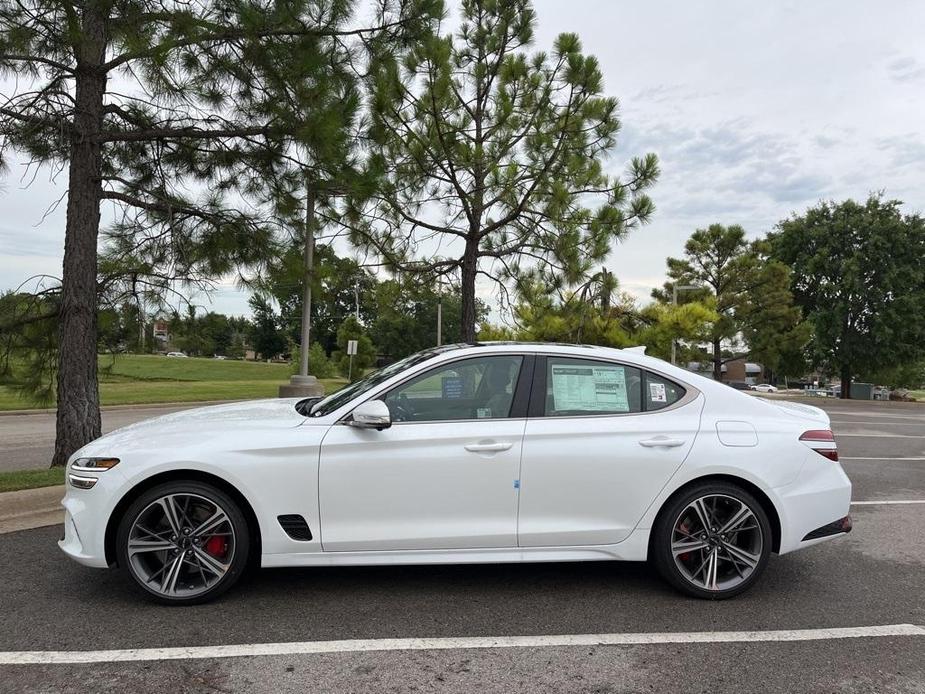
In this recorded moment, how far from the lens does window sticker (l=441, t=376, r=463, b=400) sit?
4.00 metres

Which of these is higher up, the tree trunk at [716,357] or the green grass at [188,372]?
the tree trunk at [716,357]

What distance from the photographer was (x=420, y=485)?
371 cm

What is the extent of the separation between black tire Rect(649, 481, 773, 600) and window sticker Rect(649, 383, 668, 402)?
21.9 inches

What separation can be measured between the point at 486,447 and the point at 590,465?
2.04 ft

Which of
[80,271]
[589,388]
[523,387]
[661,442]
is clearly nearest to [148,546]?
[523,387]

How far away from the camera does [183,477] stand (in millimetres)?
3658

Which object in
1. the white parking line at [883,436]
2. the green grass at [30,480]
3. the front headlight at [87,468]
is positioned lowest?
the white parking line at [883,436]

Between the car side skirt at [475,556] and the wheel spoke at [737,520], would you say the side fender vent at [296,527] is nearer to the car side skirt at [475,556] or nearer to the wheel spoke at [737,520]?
the car side skirt at [475,556]

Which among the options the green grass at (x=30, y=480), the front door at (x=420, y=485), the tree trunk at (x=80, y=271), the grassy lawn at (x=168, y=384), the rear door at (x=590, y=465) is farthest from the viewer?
the grassy lawn at (x=168, y=384)

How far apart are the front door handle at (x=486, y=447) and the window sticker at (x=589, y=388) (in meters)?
0.44

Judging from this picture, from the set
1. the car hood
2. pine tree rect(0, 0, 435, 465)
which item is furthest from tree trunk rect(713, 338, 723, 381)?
the car hood

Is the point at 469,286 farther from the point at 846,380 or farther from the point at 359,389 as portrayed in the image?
the point at 846,380

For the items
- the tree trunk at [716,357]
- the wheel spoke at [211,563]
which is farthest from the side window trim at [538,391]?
the tree trunk at [716,357]

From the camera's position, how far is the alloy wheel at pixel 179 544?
361 centimetres
